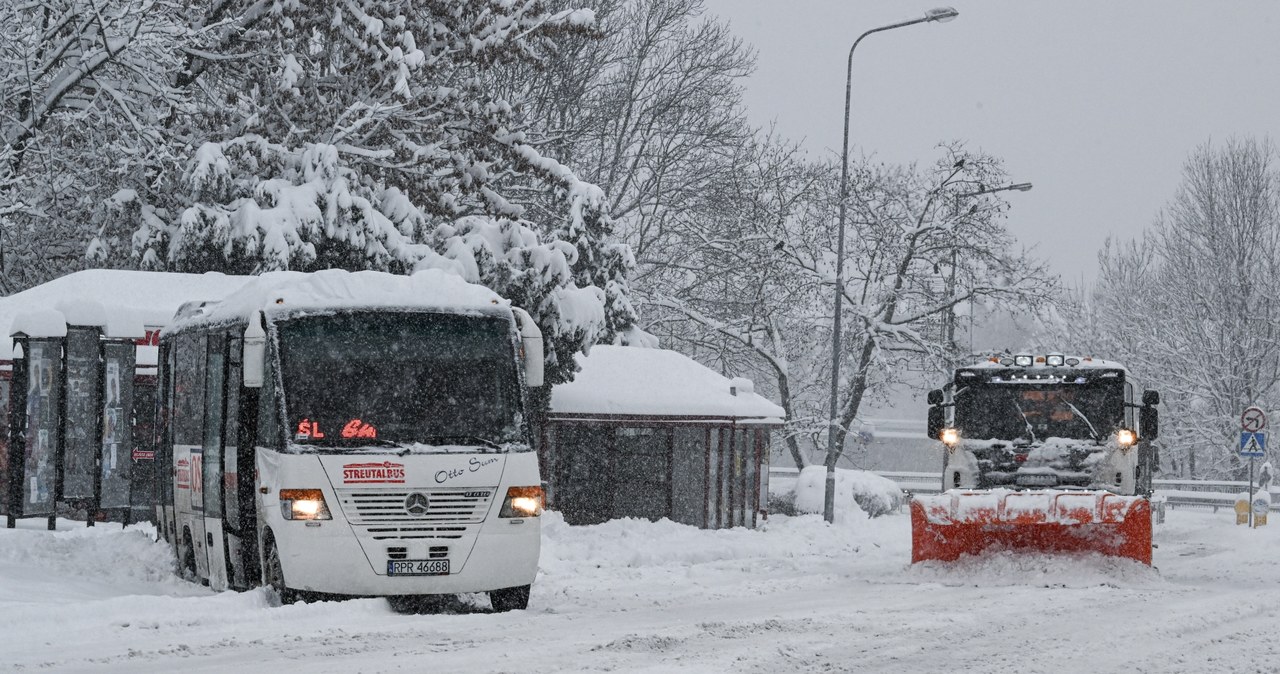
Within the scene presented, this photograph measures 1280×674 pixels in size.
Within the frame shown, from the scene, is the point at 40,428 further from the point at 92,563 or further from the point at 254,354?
the point at 254,354

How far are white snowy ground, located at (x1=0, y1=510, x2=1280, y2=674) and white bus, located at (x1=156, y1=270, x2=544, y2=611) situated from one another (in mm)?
433

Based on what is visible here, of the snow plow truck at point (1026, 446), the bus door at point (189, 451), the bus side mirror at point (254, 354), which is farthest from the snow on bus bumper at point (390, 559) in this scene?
the snow plow truck at point (1026, 446)

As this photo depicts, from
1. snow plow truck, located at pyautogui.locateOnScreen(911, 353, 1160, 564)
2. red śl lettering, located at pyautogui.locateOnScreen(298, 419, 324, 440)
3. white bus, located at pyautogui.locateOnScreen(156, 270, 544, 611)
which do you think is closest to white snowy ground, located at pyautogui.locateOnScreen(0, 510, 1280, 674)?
snow plow truck, located at pyautogui.locateOnScreen(911, 353, 1160, 564)

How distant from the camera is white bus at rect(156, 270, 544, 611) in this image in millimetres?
13031

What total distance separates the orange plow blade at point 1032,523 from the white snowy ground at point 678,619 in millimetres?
236

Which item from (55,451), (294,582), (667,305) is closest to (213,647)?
(294,582)

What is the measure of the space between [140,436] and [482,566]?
33.7 ft

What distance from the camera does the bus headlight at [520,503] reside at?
44.0 feet

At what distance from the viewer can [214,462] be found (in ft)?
50.0

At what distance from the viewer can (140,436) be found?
22062 millimetres

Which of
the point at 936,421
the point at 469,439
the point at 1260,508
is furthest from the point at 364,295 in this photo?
the point at 1260,508

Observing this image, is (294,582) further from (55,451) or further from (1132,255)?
(1132,255)

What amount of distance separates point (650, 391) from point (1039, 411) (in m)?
11.8

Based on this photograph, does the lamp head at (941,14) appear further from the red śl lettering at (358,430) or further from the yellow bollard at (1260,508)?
the red śl lettering at (358,430)
